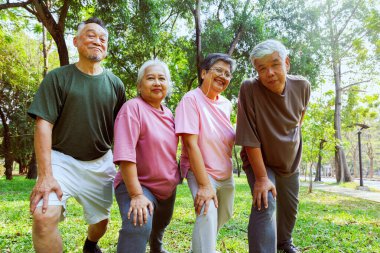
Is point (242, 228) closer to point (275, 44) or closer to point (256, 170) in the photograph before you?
point (256, 170)

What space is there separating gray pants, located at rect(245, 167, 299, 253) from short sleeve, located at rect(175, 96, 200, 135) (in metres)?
0.82

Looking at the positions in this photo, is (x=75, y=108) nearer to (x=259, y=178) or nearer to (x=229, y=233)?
(x=259, y=178)

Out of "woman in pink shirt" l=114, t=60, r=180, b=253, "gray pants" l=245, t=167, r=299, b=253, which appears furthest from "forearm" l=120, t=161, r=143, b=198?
"gray pants" l=245, t=167, r=299, b=253

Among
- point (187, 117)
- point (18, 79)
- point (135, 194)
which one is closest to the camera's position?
point (135, 194)

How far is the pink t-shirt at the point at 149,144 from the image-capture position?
2.72m

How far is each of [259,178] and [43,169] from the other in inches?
73.3

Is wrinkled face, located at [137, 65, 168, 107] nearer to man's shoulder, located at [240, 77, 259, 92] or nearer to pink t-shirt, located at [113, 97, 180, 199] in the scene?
pink t-shirt, located at [113, 97, 180, 199]

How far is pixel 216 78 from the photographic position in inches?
124

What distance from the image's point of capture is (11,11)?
13539mm

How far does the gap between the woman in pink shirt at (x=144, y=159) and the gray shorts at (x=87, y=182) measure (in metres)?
0.34

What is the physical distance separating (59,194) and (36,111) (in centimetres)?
71

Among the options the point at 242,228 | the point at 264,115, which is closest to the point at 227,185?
the point at 264,115

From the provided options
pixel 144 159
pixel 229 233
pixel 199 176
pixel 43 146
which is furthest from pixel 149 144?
pixel 229 233

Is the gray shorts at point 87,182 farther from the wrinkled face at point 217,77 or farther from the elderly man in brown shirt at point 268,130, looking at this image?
the elderly man in brown shirt at point 268,130
